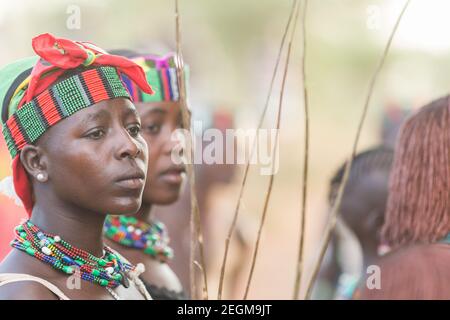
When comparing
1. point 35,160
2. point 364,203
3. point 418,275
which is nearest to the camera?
point 35,160

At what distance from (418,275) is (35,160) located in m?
1.37

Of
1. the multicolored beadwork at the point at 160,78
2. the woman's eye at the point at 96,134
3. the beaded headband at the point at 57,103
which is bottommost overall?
the multicolored beadwork at the point at 160,78

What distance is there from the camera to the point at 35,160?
206 cm

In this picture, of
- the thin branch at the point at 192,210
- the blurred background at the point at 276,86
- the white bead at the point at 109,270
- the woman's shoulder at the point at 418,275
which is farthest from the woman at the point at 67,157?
A: the blurred background at the point at 276,86

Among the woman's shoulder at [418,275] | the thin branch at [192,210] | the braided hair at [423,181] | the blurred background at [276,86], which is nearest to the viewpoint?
the thin branch at [192,210]

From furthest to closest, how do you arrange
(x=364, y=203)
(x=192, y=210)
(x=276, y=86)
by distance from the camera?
(x=276, y=86) → (x=364, y=203) → (x=192, y=210)

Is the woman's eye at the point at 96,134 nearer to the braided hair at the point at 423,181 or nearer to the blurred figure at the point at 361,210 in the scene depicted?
the braided hair at the point at 423,181

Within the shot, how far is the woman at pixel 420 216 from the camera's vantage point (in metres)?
2.70

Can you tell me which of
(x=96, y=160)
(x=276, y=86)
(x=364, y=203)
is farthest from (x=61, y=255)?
(x=276, y=86)

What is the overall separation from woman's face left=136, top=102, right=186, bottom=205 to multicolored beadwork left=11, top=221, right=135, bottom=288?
28.0 inches

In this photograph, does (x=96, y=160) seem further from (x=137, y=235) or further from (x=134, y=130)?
(x=137, y=235)

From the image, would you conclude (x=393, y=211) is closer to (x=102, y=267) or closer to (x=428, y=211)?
(x=428, y=211)
